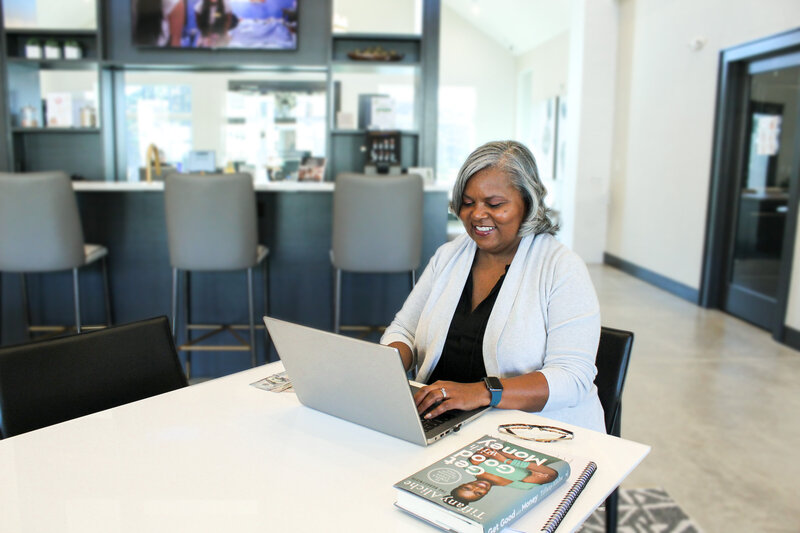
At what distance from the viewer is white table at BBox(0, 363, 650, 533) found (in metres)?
0.88

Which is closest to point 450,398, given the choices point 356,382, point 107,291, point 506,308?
point 356,382

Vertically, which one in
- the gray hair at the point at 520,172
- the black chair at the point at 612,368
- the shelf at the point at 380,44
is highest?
the shelf at the point at 380,44

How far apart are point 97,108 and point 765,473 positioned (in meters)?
4.67

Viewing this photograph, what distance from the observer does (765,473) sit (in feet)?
8.41

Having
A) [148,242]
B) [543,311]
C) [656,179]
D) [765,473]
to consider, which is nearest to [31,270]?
[148,242]

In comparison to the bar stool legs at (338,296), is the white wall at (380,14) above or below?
above

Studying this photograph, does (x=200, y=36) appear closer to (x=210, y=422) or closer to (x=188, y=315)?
(x=188, y=315)

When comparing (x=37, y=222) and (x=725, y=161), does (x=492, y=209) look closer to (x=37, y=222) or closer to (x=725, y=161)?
(x=37, y=222)

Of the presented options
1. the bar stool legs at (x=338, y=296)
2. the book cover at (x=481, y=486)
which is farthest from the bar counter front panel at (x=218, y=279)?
the book cover at (x=481, y=486)

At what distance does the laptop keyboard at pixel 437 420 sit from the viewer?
1169 millimetres

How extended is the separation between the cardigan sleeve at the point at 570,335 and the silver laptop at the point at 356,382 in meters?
0.21

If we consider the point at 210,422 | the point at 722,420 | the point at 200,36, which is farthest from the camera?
the point at 200,36

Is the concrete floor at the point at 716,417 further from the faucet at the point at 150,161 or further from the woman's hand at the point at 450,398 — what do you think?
the faucet at the point at 150,161

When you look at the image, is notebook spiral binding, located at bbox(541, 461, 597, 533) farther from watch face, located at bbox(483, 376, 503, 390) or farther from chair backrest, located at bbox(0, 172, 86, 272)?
chair backrest, located at bbox(0, 172, 86, 272)
